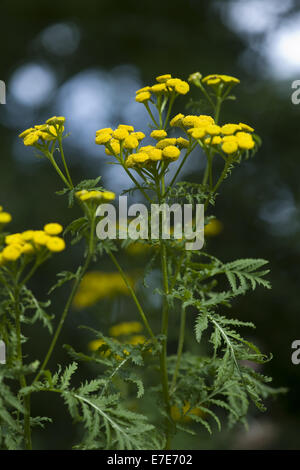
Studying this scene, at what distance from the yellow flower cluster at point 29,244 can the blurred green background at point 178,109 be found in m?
2.03

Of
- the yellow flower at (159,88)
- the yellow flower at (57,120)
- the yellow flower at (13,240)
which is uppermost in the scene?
the yellow flower at (159,88)

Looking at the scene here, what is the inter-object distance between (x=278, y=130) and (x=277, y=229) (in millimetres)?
705

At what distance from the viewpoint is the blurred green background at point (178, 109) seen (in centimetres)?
343

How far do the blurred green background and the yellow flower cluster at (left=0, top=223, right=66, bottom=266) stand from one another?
203 centimetres

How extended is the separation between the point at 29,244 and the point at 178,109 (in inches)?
106

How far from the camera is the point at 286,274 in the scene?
133 inches

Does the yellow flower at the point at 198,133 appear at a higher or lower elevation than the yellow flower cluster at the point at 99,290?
higher

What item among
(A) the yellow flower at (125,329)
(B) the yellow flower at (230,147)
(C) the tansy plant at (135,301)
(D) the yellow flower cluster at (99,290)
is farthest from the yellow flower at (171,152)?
(D) the yellow flower cluster at (99,290)

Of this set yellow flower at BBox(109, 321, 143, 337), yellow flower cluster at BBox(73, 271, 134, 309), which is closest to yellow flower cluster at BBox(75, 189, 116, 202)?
yellow flower at BBox(109, 321, 143, 337)

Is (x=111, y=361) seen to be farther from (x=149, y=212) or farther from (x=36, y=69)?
(x=36, y=69)

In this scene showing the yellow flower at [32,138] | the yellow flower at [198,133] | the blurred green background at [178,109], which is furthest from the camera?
the blurred green background at [178,109]

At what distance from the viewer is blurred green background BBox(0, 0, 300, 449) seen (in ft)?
11.3

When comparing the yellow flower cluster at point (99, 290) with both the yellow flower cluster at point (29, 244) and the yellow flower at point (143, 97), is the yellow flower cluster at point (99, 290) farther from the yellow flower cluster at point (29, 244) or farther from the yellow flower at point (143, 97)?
the yellow flower cluster at point (29, 244)

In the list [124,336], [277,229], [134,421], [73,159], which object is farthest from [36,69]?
[134,421]
